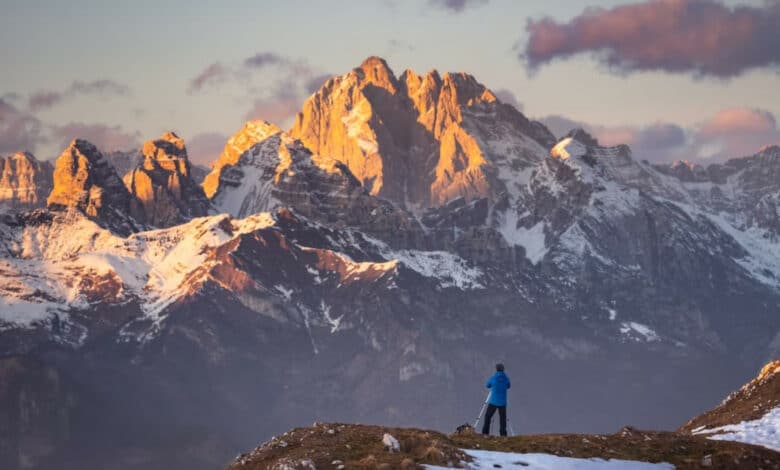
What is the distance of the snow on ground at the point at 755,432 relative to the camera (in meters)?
106

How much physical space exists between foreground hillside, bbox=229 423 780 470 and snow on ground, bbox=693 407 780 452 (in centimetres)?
450

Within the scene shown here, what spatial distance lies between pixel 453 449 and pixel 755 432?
25417 millimetres

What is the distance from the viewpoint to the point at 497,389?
109000 millimetres

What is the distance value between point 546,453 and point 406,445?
7770mm

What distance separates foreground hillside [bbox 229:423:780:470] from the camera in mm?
91125

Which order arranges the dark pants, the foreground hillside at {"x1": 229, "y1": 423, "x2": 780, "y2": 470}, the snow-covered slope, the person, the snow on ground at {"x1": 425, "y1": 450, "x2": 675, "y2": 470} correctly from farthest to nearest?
the person < the snow-covered slope < the dark pants < the snow on ground at {"x1": 425, "y1": 450, "x2": 675, "y2": 470} < the foreground hillside at {"x1": 229, "y1": 423, "x2": 780, "y2": 470}

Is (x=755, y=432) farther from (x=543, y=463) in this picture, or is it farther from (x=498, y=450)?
(x=543, y=463)

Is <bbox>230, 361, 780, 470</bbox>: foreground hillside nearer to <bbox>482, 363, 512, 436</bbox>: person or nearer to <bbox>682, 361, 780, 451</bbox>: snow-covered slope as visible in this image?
<bbox>682, 361, 780, 451</bbox>: snow-covered slope

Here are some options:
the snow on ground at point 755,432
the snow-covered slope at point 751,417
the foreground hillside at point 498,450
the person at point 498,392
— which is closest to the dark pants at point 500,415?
the person at point 498,392

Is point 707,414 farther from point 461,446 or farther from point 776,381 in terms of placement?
point 461,446

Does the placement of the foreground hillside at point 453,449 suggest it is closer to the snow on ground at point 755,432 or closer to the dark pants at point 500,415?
the dark pants at point 500,415

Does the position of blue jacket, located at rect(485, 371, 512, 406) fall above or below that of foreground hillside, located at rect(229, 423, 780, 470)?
above

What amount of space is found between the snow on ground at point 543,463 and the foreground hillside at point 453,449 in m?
0.29

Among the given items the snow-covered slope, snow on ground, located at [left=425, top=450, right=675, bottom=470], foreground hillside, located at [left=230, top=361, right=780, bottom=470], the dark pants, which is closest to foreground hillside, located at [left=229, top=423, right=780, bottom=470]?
foreground hillside, located at [left=230, top=361, right=780, bottom=470]
